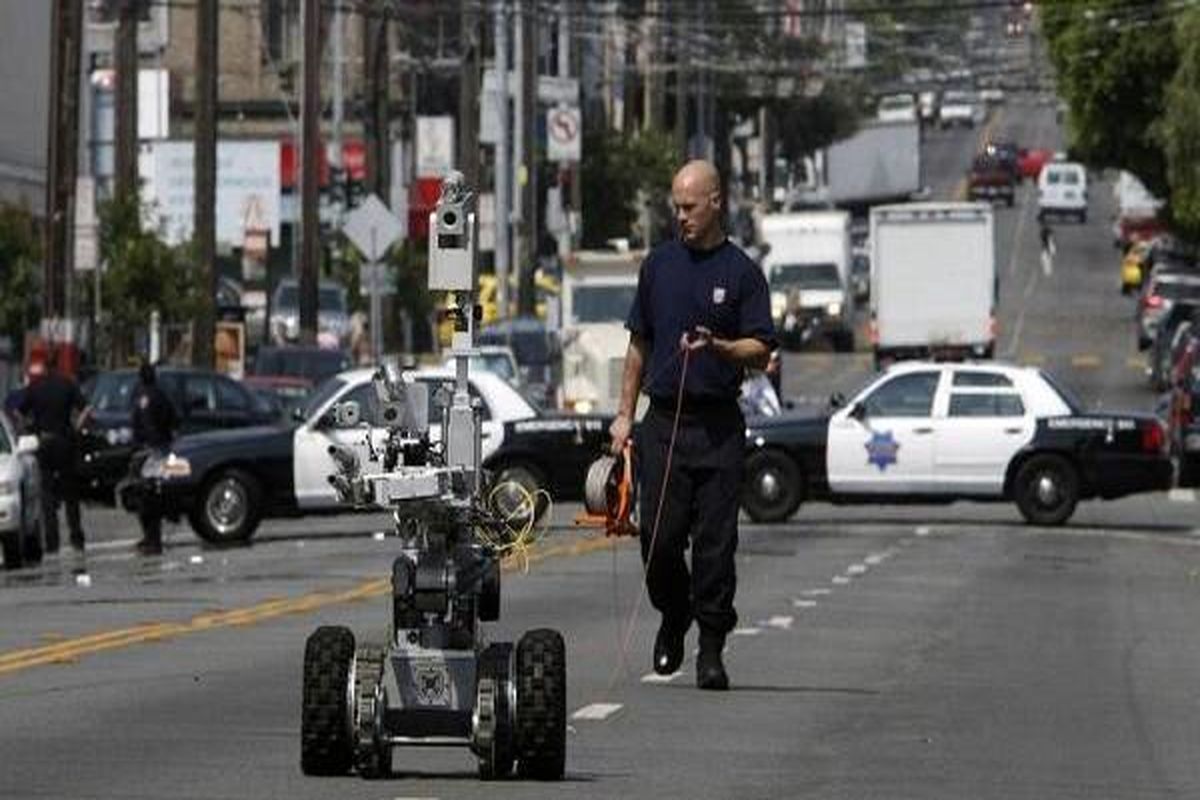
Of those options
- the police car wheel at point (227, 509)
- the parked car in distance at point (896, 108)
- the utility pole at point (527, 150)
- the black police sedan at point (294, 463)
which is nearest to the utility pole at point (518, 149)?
the utility pole at point (527, 150)

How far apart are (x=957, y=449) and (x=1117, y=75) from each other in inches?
1811

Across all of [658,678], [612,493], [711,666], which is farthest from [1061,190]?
[612,493]

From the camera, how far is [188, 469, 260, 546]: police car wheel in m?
36.0

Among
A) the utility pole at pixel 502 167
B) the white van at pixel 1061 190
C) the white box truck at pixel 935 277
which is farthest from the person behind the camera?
the white van at pixel 1061 190

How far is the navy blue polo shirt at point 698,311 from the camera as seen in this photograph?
52.0ft

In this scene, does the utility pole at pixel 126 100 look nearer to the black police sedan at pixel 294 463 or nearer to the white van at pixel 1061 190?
the black police sedan at pixel 294 463

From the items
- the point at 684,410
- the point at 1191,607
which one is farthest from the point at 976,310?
the point at 684,410

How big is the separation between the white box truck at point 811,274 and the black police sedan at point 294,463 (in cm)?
5027

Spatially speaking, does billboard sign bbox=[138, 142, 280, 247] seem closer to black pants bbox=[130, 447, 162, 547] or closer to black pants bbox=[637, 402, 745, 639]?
black pants bbox=[130, 447, 162, 547]

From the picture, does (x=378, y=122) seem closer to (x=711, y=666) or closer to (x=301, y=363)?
(x=301, y=363)

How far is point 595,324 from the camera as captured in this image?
185 ft

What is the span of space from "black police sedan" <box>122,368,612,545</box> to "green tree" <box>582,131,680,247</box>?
68.8m

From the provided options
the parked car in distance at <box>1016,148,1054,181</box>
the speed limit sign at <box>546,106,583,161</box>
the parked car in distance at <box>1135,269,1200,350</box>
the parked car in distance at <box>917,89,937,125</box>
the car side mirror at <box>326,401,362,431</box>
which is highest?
the parked car in distance at <box>917,89,937,125</box>

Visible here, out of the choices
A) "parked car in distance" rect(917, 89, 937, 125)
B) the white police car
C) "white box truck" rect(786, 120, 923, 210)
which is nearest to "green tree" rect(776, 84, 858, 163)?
"parked car in distance" rect(917, 89, 937, 125)
